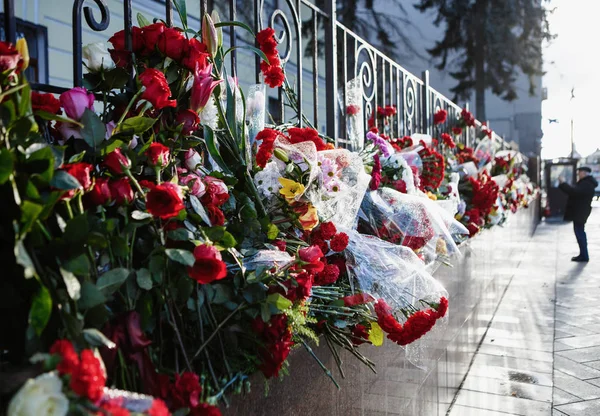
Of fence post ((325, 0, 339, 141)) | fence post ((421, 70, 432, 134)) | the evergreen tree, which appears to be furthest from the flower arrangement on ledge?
the evergreen tree

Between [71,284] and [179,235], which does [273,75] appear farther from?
[71,284]

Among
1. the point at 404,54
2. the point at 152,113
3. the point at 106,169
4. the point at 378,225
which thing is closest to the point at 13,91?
the point at 106,169

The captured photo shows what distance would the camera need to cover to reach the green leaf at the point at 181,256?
1208 mm

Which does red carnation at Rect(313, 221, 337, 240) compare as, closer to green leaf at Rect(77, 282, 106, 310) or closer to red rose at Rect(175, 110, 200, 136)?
red rose at Rect(175, 110, 200, 136)

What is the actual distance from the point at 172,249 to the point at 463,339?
144 inches

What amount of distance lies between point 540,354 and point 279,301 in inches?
163

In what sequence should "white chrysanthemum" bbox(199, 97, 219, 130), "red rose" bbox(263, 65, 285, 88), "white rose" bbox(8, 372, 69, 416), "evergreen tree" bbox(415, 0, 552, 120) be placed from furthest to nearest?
"evergreen tree" bbox(415, 0, 552, 120), "red rose" bbox(263, 65, 285, 88), "white chrysanthemum" bbox(199, 97, 219, 130), "white rose" bbox(8, 372, 69, 416)

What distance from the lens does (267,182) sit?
1900 millimetres

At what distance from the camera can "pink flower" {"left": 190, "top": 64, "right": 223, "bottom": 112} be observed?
5.30ft

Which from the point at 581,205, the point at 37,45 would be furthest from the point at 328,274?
the point at 581,205

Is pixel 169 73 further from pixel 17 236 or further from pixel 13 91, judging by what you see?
pixel 17 236

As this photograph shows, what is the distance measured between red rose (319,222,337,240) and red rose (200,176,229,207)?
491 mm

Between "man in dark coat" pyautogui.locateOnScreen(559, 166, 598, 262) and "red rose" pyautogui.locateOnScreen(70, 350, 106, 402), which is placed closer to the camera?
"red rose" pyautogui.locateOnScreen(70, 350, 106, 402)

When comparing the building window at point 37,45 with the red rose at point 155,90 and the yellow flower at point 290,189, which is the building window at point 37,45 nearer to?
the yellow flower at point 290,189
